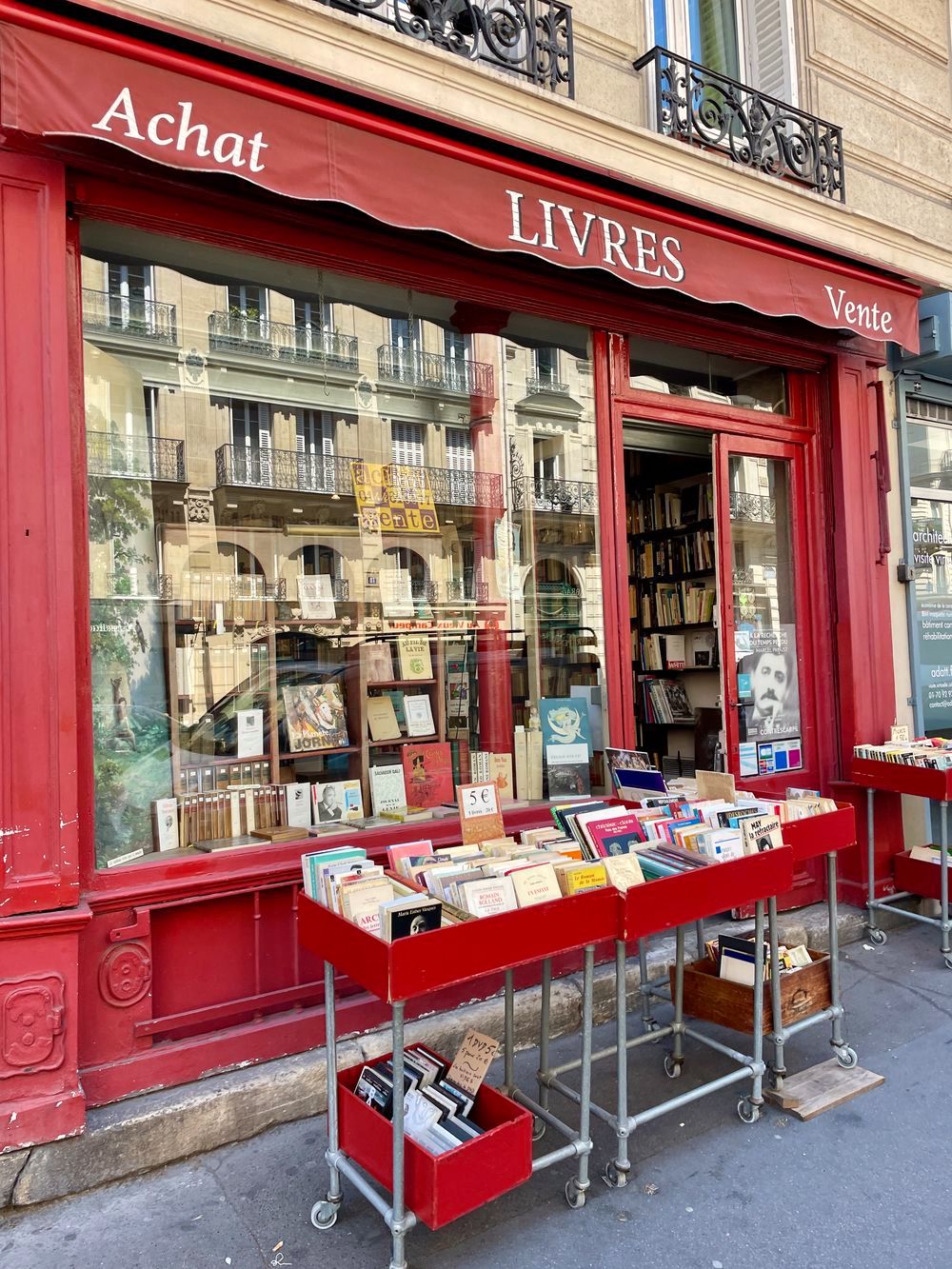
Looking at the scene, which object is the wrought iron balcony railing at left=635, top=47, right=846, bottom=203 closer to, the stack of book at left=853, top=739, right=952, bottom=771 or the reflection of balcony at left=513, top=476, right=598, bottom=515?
the reflection of balcony at left=513, top=476, right=598, bottom=515

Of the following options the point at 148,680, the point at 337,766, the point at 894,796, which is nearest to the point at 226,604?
the point at 148,680

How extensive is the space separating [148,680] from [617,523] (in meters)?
2.61

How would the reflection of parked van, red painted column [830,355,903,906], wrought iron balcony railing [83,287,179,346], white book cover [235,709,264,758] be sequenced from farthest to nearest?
red painted column [830,355,903,906] < white book cover [235,709,264,758] < the reflection of parked van < wrought iron balcony railing [83,287,179,346]

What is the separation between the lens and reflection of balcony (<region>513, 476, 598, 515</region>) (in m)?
4.84

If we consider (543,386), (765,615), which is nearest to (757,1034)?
(765,615)

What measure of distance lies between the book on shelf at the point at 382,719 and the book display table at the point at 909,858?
9.52 ft

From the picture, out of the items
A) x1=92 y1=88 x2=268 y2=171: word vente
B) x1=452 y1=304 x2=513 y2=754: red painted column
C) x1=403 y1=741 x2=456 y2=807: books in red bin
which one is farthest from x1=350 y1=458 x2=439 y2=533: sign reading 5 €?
x1=92 y1=88 x2=268 y2=171: word vente

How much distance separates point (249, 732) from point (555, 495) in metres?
2.20

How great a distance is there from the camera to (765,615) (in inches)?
219

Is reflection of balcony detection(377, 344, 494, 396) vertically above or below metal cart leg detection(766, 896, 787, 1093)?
above

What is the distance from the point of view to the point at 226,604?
4223 millimetres

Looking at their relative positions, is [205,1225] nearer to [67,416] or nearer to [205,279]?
[67,416]

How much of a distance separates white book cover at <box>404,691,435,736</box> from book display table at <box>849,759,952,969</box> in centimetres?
271

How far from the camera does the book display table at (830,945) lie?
3373 mm
